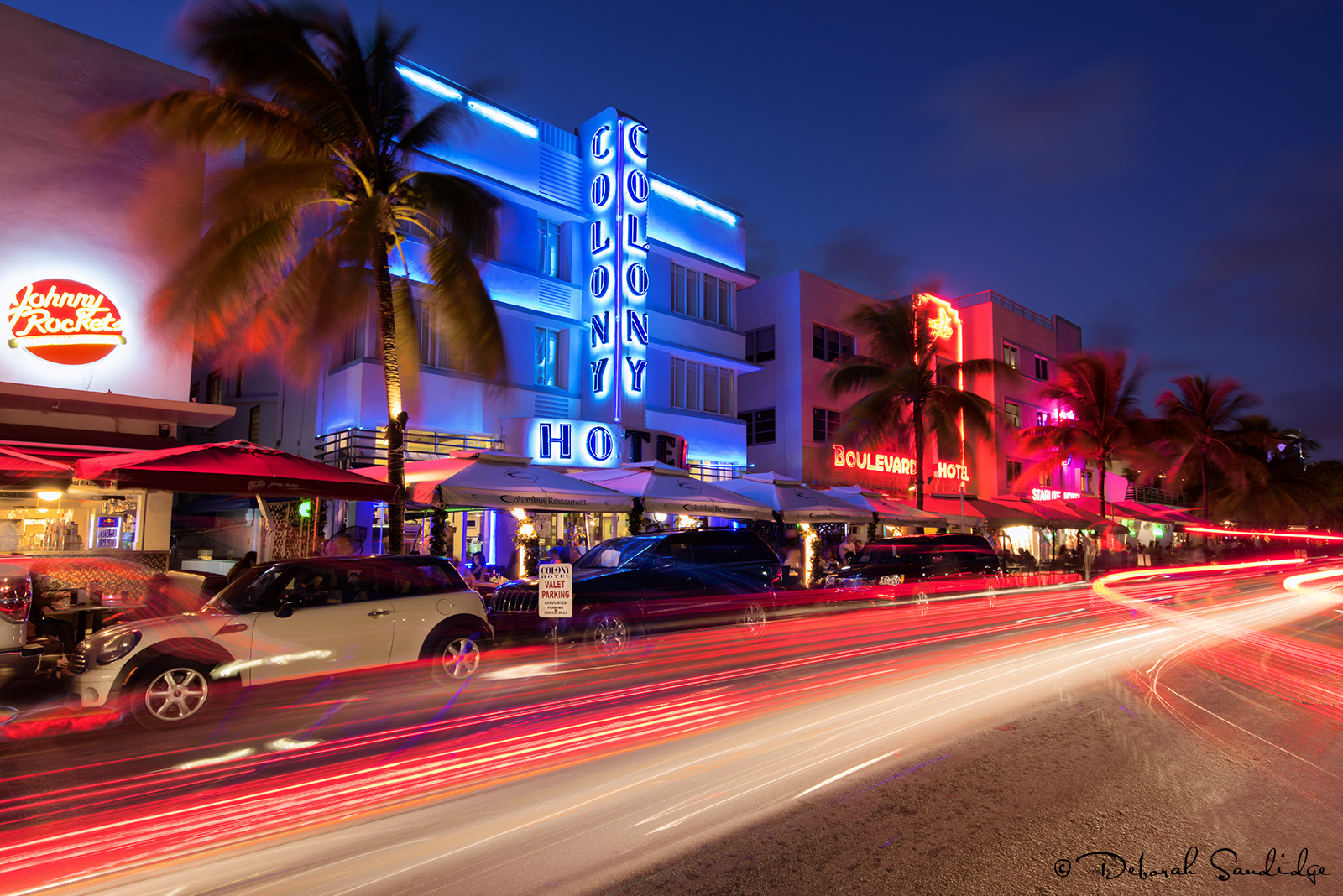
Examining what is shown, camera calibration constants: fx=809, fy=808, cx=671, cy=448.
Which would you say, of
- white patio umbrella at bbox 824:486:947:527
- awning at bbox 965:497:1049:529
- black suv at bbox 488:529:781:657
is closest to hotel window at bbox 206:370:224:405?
black suv at bbox 488:529:781:657

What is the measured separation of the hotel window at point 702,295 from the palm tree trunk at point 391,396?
44.3ft

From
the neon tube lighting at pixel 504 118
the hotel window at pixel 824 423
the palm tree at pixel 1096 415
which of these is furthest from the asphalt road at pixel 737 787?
the palm tree at pixel 1096 415

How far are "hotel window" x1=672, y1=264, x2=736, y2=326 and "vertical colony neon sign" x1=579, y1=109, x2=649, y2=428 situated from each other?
342cm

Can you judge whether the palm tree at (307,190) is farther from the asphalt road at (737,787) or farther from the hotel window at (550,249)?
the hotel window at (550,249)

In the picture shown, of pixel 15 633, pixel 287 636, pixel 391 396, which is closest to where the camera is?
pixel 15 633

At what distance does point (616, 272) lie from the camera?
22.9m

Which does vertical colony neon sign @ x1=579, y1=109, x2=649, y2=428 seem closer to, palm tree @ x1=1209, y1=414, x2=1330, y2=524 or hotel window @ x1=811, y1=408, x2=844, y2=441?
hotel window @ x1=811, y1=408, x2=844, y2=441

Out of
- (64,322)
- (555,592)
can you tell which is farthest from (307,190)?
(555,592)

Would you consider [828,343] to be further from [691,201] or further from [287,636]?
[287,636]

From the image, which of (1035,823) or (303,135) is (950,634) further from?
(303,135)

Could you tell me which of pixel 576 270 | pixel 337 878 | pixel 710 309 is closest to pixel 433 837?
pixel 337 878

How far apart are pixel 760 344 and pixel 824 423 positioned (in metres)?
4.19

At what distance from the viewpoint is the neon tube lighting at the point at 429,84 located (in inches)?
816

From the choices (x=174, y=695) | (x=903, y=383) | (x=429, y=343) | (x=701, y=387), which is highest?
(x=903, y=383)
